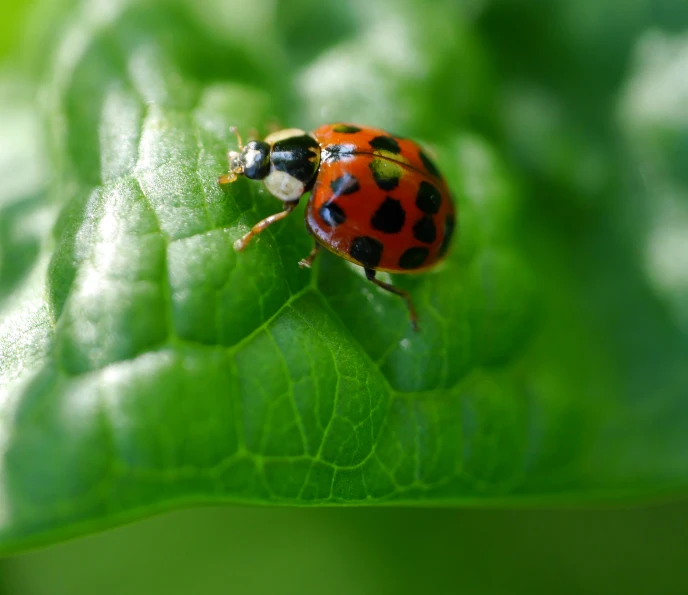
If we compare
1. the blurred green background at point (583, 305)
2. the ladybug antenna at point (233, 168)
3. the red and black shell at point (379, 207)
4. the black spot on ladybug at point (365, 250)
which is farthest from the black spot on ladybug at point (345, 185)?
the blurred green background at point (583, 305)

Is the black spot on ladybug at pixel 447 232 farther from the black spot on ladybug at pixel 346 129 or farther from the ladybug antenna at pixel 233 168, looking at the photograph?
the ladybug antenna at pixel 233 168

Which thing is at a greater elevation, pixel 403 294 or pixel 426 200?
pixel 426 200

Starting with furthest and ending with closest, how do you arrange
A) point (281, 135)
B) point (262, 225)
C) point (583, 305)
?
1. point (583, 305)
2. point (281, 135)
3. point (262, 225)

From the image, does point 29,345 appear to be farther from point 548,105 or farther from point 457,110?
point 548,105

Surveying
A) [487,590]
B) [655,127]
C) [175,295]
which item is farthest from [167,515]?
[655,127]

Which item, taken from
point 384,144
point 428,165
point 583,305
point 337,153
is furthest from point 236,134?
point 583,305

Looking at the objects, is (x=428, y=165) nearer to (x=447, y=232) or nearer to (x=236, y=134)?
(x=447, y=232)
